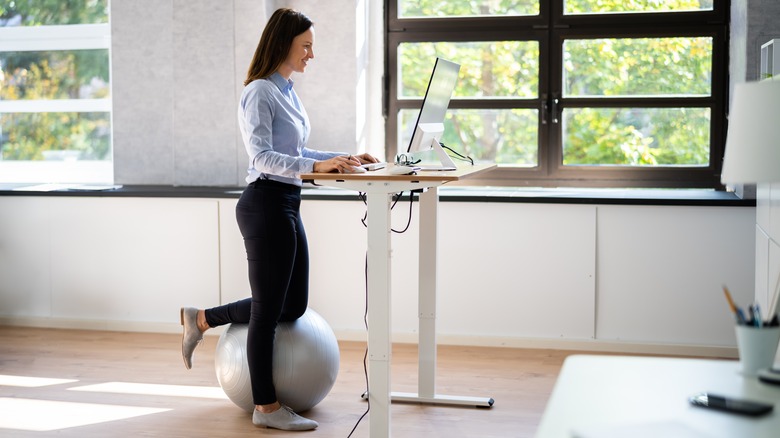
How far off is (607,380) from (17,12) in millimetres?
4960

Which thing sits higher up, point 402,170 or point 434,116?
point 434,116

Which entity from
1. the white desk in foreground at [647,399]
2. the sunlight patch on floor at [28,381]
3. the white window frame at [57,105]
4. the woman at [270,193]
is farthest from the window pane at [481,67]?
the white desk in foreground at [647,399]

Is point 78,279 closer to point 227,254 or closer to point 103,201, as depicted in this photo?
point 103,201

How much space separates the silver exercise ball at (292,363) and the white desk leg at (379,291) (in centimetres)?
50

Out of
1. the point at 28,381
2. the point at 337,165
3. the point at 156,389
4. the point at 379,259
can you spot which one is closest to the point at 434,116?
the point at 337,165

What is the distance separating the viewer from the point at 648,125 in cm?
489

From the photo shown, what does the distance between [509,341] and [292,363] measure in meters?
1.57

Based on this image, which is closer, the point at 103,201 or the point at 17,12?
the point at 103,201

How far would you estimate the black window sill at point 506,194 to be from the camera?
14.4ft

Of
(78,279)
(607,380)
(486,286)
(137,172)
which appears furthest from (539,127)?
(607,380)

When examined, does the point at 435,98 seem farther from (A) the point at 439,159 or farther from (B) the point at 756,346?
(B) the point at 756,346

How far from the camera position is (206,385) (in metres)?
3.94

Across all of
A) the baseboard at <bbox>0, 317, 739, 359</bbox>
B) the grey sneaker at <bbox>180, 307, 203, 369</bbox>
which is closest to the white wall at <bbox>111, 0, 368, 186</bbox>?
the baseboard at <bbox>0, 317, 739, 359</bbox>

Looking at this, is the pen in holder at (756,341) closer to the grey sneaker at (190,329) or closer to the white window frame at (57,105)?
the grey sneaker at (190,329)
